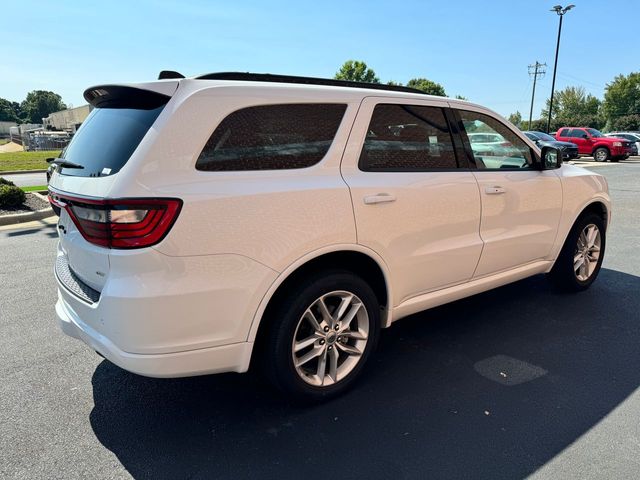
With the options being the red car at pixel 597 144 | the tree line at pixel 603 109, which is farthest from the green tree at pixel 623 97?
the red car at pixel 597 144

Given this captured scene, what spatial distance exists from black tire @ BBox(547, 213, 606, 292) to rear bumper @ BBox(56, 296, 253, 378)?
11.1 ft

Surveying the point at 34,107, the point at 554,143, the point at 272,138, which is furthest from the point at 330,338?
the point at 34,107

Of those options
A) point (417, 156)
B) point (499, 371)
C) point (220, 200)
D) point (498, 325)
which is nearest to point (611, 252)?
point (498, 325)

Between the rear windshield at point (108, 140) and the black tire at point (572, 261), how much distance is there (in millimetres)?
3844

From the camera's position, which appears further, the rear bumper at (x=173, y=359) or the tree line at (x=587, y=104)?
the tree line at (x=587, y=104)

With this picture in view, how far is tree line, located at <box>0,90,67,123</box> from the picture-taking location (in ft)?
486

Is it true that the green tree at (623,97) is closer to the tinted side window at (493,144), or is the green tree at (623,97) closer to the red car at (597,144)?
the red car at (597,144)

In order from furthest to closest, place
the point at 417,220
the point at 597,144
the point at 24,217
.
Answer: the point at 597,144 < the point at 24,217 < the point at 417,220

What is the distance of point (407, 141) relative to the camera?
9.97ft

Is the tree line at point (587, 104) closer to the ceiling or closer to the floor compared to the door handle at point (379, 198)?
closer to the ceiling

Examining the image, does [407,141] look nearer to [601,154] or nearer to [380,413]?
[380,413]

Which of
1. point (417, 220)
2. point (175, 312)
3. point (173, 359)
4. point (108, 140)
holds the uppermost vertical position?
point (108, 140)

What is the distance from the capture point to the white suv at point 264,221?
2121 mm

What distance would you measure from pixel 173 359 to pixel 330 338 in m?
0.93
